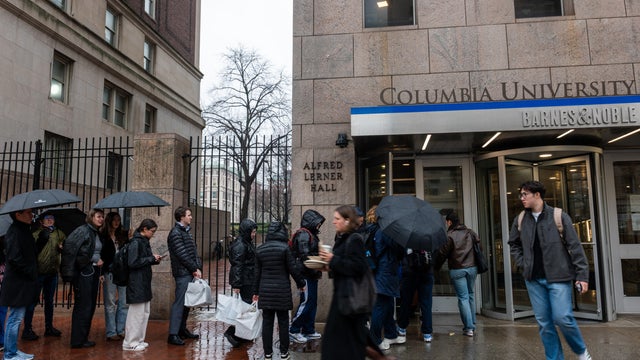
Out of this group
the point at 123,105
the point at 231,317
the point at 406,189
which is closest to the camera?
the point at 231,317

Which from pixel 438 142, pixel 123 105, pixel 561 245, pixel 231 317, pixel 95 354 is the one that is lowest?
pixel 95 354

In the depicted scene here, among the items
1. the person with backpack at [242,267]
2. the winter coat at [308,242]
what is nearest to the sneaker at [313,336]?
the person with backpack at [242,267]

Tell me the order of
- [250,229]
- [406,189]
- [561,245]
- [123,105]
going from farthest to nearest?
[123,105] < [406,189] < [250,229] < [561,245]

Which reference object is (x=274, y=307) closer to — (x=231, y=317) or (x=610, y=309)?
(x=231, y=317)

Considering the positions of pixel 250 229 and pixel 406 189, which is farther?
pixel 406 189

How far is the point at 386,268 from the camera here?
598 cm

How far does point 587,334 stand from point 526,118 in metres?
3.36

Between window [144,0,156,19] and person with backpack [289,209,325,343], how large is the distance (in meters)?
24.1

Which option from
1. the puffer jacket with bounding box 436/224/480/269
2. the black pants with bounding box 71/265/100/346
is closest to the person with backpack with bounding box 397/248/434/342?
the puffer jacket with bounding box 436/224/480/269

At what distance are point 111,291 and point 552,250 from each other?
6.20 meters

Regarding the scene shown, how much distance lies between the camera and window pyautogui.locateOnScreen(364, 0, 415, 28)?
8789mm

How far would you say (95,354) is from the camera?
20.0 feet

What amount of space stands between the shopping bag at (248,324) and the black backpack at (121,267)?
5.83 ft

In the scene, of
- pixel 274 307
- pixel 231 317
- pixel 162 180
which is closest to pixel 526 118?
pixel 274 307
